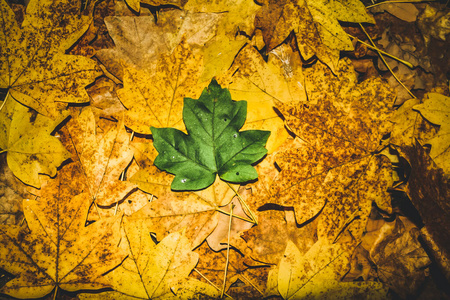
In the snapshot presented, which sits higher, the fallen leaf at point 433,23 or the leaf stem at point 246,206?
the fallen leaf at point 433,23

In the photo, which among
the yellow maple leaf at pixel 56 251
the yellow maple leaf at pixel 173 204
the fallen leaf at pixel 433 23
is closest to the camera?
the yellow maple leaf at pixel 56 251

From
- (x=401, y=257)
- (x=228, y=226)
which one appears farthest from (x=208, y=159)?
(x=401, y=257)

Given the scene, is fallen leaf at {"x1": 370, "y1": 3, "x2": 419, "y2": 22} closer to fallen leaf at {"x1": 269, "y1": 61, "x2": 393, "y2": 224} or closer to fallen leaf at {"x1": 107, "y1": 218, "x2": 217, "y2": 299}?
fallen leaf at {"x1": 269, "y1": 61, "x2": 393, "y2": 224}

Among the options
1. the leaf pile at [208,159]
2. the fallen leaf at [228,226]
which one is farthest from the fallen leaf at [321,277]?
the fallen leaf at [228,226]

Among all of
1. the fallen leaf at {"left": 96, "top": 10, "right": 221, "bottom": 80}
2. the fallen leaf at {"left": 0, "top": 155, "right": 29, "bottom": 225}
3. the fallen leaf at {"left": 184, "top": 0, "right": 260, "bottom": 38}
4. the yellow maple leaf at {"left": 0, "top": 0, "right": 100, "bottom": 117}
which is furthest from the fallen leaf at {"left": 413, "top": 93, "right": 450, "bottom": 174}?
the fallen leaf at {"left": 0, "top": 155, "right": 29, "bottom": 225}

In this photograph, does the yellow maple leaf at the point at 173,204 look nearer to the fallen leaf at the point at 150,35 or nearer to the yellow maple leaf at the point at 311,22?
the fallen leaf at the point at 150,35

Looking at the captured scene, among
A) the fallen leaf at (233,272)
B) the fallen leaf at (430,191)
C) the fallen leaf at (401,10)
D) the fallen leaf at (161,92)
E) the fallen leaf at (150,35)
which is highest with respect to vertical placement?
the fallen leaf at (401,10)

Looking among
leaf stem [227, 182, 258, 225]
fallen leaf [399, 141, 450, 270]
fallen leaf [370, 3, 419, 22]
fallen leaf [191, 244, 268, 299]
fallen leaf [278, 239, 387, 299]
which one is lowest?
fallen leaf [191, 244, 268, 299]

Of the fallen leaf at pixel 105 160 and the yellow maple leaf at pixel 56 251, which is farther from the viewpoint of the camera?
the fallen leaf at pixel 105 160
